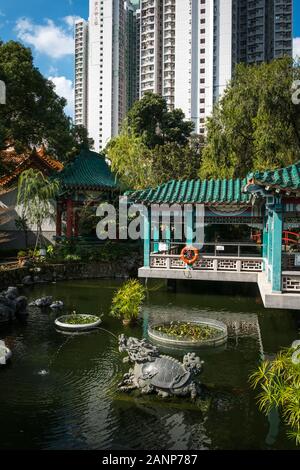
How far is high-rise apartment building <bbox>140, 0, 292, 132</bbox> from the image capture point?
64.9 meters

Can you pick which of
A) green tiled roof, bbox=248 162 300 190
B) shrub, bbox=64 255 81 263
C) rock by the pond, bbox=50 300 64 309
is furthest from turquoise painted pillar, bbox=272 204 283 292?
shrub, bbox=64 255 81 263

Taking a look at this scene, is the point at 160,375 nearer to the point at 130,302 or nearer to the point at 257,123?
the point at 130,302

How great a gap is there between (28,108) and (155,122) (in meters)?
21.9

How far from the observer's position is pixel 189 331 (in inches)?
434

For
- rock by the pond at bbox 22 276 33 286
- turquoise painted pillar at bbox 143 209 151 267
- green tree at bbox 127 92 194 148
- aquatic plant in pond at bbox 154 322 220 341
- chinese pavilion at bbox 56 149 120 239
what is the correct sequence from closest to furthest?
1. aquatic plant in pond at bbox 154 322 220 341
2. turquoise painted pillar at bbox 143 209 151 267
3. rock by the pond at bbox 22 276 33 286
4. chinese pavilion at bbox 56 149 120 239
5. green tree at bbox 127 92 194 148

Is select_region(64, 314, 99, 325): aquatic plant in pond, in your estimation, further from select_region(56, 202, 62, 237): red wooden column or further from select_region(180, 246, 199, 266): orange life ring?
select_region(56, 202, 62, 237): red wooden column

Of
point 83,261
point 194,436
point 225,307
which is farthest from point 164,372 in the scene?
point 83,261

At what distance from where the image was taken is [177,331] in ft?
36.3

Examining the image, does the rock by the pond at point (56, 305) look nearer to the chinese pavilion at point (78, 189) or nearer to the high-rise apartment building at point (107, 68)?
the chinese pavilion at point (78, 189)

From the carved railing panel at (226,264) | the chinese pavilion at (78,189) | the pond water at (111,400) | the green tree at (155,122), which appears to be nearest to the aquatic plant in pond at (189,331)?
the pond water at (111,400)

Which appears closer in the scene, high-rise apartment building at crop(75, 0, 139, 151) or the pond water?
the pond water

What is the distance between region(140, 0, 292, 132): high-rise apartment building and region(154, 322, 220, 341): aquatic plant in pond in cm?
5496

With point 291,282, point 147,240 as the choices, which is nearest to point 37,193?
point 147,240

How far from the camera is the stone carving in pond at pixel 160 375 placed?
24.3 ft
